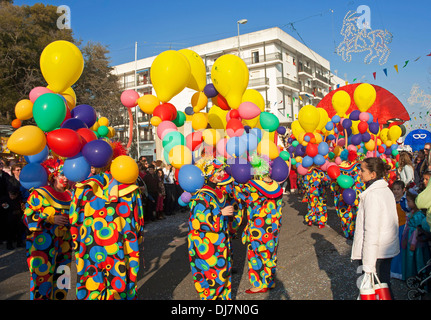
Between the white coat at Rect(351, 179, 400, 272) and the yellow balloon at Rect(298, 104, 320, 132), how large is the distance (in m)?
4.04

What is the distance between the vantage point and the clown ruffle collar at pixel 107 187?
3.20 m

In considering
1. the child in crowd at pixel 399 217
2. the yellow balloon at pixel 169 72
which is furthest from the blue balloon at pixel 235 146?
the child in crowd at pixel 399 217

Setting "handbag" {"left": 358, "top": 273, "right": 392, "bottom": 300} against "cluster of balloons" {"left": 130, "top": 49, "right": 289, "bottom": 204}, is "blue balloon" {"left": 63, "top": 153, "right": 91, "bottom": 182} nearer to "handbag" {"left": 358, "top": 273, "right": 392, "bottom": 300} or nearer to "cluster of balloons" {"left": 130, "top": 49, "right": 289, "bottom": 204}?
"cluster of balloons" {"left": 130, "top": 49, "right": 289, "bottom": 204}

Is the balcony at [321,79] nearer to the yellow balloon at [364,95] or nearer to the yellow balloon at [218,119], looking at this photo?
the yellow balloon at [364,95]

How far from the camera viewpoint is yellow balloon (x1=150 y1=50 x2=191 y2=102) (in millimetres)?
3527

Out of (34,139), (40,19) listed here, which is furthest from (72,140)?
(40,19)

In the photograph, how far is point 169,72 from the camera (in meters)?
3.53

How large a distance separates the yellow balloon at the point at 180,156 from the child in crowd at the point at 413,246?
9.38 feet

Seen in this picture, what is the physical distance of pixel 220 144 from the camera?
396 centimetres

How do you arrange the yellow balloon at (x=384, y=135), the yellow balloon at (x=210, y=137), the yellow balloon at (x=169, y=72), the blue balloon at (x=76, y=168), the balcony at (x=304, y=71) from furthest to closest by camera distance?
the balcony at (x=304, y=71) → the yellow balloon at (x=384, y=135) → the yellow balloon at (x=210, y=137) → the yellow balloon at (x=169, y=72) → the blue balloon at (x=76, y=168)

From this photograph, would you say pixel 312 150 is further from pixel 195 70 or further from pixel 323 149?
pixel 195 70

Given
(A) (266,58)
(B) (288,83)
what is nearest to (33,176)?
(A) (266,58)

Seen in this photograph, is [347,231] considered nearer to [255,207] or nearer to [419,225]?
[419,225]

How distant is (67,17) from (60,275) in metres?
3.56
